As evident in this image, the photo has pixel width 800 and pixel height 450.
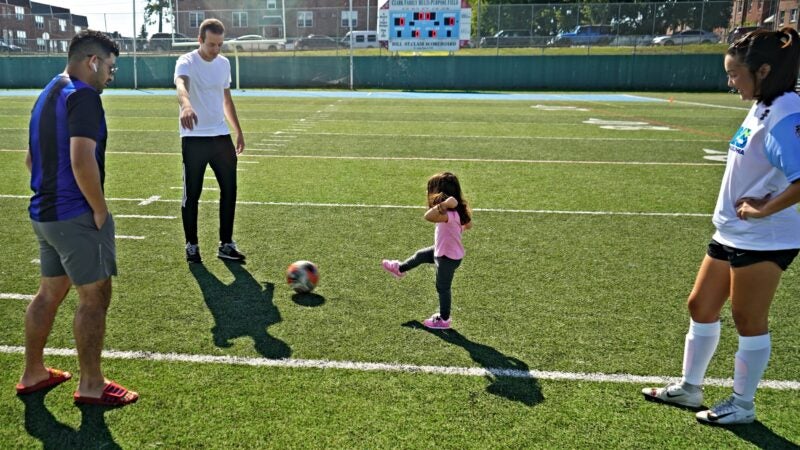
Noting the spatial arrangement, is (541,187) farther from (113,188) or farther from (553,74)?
(553,74)

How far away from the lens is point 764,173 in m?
3.12

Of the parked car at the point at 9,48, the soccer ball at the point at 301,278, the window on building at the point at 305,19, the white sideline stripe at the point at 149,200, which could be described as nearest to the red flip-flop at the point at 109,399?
the soccer ball at the point at 301,278

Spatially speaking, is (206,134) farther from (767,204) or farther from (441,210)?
(767,204)

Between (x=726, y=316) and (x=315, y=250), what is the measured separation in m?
3.72

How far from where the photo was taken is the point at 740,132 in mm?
3250

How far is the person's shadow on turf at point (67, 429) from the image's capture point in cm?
324

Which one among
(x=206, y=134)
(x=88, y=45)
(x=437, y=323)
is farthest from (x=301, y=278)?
(x=88, y=45)

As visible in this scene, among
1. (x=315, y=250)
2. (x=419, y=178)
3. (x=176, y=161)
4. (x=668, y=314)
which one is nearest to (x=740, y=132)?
(x=668, y=314)

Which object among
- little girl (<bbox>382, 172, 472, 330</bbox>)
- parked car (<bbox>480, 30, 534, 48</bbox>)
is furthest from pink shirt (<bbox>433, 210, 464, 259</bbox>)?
parked car (<bbox>480, 30, 534, 48</bbox>)

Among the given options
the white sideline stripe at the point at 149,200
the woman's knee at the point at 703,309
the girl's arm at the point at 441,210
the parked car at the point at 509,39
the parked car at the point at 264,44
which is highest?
the parked car at the point at 509,39

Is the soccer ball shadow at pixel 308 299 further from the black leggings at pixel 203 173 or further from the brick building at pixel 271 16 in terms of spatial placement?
the brick building at pixel 271 16

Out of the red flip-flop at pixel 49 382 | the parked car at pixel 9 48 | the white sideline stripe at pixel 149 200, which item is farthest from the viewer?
the parked car at pixel 9 48

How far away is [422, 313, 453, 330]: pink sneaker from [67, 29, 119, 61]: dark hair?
8.77ft

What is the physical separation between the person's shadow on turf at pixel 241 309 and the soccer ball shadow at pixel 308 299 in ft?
0.66
